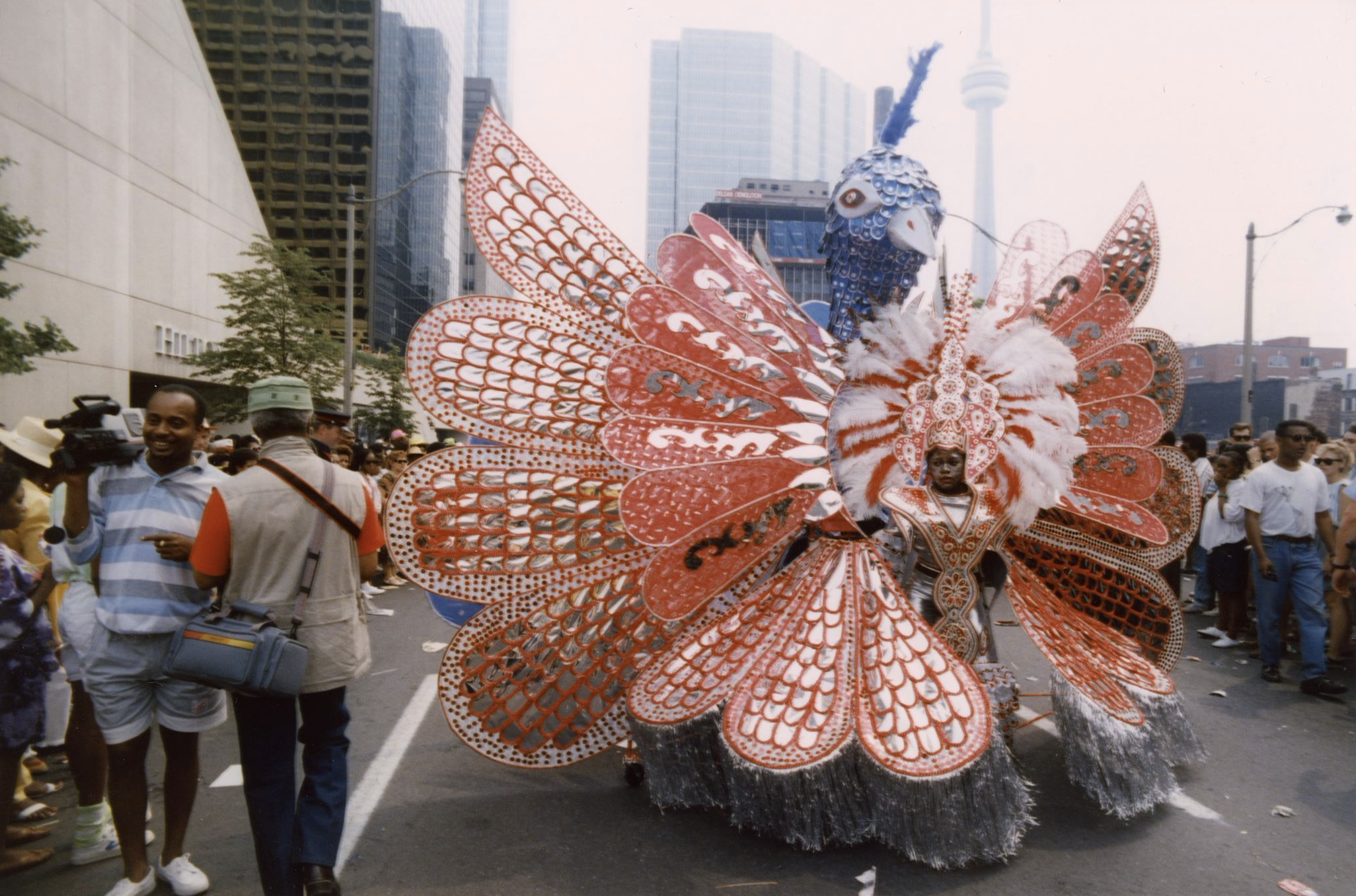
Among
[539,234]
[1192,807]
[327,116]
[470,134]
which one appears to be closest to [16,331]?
[539,234]

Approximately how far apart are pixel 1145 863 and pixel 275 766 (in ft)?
9.61

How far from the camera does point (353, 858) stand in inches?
118

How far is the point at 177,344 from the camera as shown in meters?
18.1

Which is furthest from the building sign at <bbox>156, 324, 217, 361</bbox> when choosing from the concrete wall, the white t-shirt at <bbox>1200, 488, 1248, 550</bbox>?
the white t-shirt at <bbox>1200, 488, 1248, 550</bbox>

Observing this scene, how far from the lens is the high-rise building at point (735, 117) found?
68.7 meters

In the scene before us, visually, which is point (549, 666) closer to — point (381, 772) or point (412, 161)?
point (381, 772)

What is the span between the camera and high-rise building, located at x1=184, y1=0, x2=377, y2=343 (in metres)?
37.5

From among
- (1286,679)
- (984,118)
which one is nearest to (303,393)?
(1286,679)

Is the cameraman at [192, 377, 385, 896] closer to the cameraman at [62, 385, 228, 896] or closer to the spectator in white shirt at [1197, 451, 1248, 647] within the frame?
the cameraman at [62, 385, 228, 896]

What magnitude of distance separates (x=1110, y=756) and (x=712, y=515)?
177cm

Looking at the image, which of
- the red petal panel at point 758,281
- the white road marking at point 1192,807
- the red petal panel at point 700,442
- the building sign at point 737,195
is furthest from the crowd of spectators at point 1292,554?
the building sign at point 737,195

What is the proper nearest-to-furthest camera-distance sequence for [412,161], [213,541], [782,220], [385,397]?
[213,541], [385,397], [412,161], [782,220]

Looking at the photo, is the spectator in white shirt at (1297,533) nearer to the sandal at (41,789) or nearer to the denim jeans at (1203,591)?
the denim jeans at (1203,591)

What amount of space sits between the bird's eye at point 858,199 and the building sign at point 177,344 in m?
17.3
